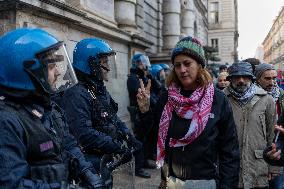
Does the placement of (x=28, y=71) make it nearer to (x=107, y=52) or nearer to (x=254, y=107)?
(x=107, y=52)

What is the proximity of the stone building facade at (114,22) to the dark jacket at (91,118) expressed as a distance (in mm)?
649

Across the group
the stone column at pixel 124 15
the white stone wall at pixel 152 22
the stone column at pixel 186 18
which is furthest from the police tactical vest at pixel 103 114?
the stone column at pixel 186 18

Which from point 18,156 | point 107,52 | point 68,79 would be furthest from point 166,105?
point 18,156

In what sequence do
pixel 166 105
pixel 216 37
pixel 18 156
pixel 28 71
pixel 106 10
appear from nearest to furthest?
pixel 18 156 < pixel 28 71 < pixel 166 105 < pixel 106 10 < pixel 216 37

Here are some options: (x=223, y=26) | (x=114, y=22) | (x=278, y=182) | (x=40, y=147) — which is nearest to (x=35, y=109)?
(x=40, y=147)

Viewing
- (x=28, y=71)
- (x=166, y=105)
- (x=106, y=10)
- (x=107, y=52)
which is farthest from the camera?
(x=106, y=10)

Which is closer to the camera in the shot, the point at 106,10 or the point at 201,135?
the point at 201,135

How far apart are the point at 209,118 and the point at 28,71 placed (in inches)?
47.9

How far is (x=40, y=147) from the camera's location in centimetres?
186

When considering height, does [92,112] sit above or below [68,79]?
below

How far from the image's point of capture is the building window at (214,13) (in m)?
45.4

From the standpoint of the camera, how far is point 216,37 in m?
46.4

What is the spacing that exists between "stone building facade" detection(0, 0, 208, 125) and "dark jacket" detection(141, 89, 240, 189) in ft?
4.63

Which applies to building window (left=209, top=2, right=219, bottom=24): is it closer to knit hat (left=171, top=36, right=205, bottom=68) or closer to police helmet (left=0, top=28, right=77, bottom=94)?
knit hat (left=171, top=36, right=205, bottom=68)
